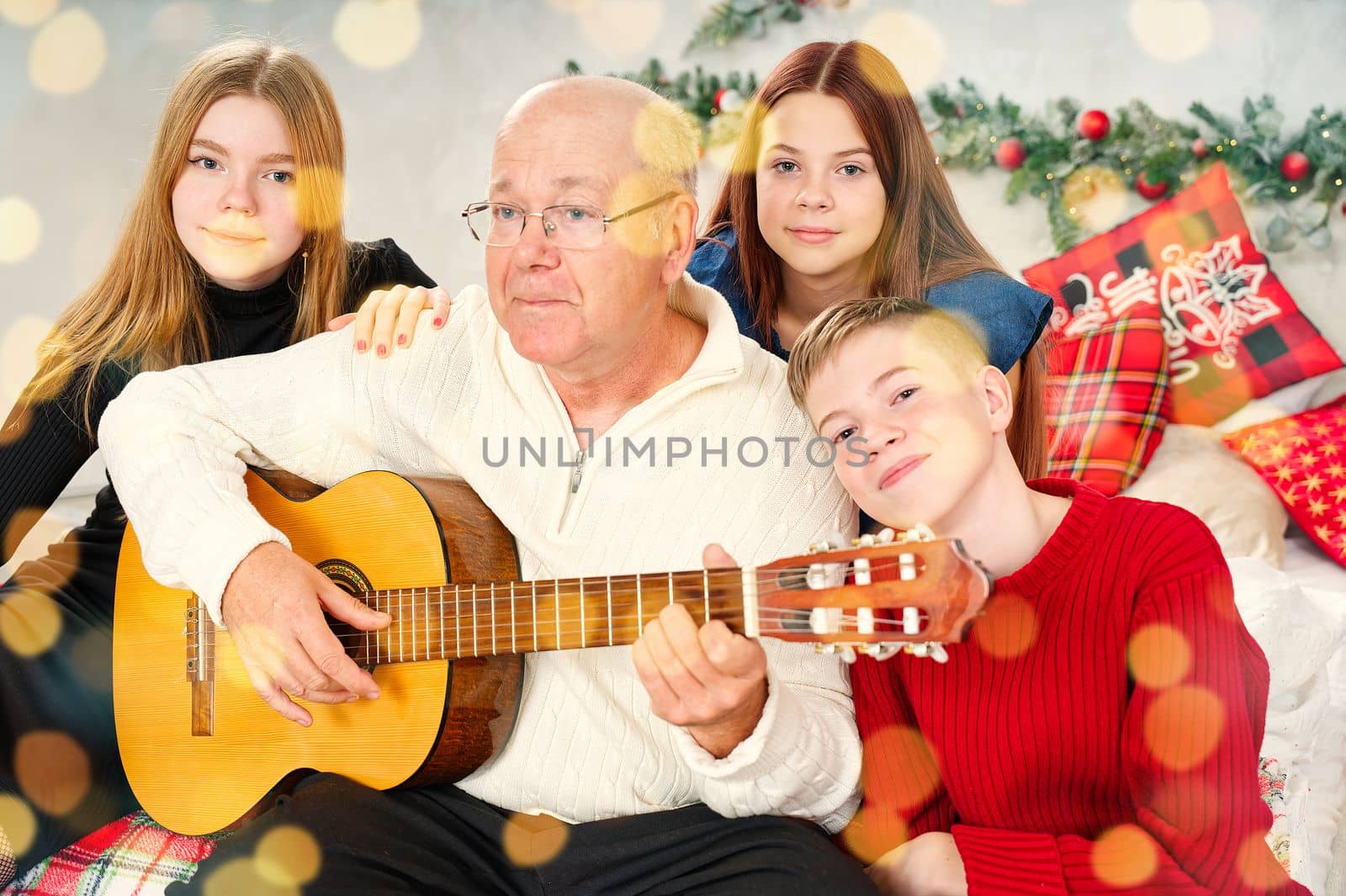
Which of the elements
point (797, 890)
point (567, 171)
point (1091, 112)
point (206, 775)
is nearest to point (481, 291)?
point (567, 171)

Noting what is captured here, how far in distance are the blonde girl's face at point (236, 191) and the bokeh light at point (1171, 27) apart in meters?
2.31

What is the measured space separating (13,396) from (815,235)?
2681mm

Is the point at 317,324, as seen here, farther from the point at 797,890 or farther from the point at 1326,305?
the point at 1326,305

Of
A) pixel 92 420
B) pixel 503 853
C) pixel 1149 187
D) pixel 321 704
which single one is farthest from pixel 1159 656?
pixel 1149 187

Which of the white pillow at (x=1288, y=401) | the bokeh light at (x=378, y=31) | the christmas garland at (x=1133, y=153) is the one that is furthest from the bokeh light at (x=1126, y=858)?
the bokeh light at (x=378, y=31)

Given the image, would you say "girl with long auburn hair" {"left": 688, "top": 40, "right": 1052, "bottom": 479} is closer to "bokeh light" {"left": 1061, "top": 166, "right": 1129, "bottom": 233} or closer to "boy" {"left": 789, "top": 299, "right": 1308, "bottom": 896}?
"boy" {"left": 789, "top": 299, "right": 1308, "bottom": 896}

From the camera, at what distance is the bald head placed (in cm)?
152

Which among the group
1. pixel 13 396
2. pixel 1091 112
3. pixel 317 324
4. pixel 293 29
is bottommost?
pixel 13 396

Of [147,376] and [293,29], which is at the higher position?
[293,29]

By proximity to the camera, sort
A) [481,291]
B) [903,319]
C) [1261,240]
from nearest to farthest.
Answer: [903,319] → [481,291] → [1261,240]

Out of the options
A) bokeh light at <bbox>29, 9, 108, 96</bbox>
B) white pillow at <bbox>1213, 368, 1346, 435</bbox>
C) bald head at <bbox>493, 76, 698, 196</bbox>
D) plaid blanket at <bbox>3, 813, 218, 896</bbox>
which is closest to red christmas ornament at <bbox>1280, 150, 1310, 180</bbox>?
white pillow at <bbox>1213, 368, 1346, 435</bbox>

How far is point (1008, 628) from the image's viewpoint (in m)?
1.38

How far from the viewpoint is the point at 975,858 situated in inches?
51.3

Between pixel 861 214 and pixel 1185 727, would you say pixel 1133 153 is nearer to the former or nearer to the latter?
pixel 861 214
